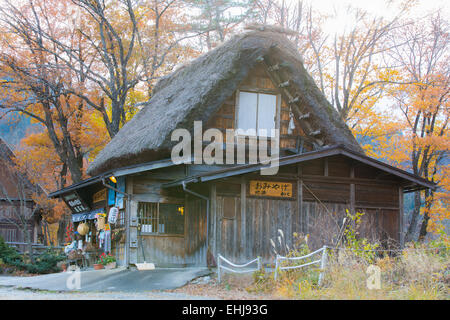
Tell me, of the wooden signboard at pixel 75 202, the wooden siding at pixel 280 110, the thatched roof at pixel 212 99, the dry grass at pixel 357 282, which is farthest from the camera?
the wooden signboard at pixel 75 202

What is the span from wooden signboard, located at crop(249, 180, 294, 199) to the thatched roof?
93.4 inches

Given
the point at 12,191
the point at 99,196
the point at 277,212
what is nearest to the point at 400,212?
the point at 277,212

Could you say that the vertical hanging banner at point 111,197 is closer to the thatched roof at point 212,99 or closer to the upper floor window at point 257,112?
the thatched roof at point 212,99

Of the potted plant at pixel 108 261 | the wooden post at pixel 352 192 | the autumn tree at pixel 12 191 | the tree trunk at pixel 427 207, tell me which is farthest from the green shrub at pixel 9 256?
the tree trunk at pixel 427 207

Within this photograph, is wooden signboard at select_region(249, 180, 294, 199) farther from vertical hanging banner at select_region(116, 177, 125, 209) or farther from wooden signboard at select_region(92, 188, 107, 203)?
wooden signboard at select_region(92, 188, 107, 203)

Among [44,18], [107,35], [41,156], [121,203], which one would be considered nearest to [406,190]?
[121,203]

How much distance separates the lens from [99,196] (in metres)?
17.7

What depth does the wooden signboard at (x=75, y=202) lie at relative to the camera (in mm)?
18578

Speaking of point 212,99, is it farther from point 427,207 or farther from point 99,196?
point 427,207

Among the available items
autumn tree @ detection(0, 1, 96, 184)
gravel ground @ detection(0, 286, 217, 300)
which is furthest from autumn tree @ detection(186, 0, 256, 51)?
gravel ground @ detection(0, 286, 217, 300)

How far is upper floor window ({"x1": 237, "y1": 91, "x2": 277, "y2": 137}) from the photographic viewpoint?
→ 15.2 meters

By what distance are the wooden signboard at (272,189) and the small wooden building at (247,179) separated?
28mm

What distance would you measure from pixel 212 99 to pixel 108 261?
5.69 meters
